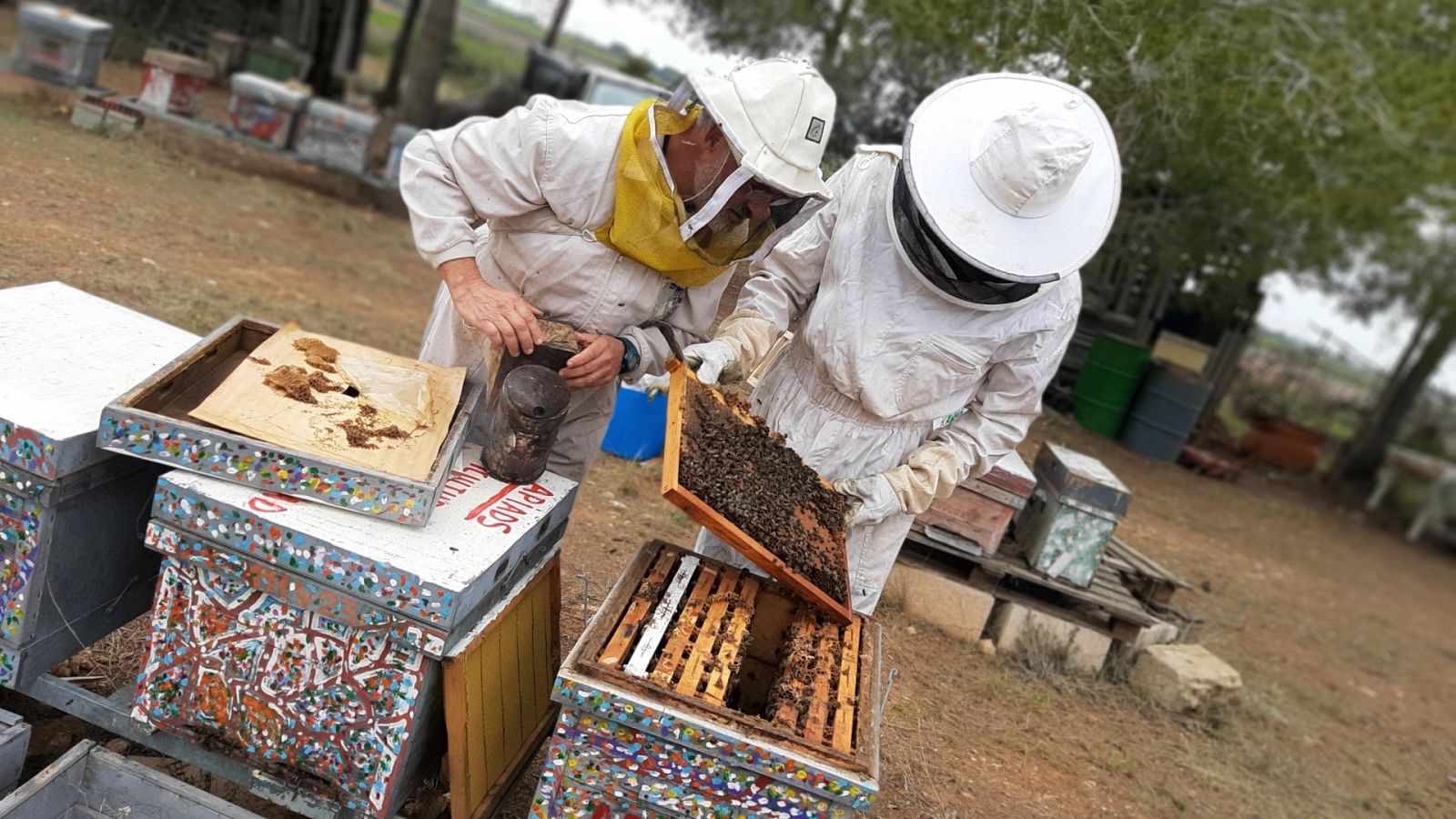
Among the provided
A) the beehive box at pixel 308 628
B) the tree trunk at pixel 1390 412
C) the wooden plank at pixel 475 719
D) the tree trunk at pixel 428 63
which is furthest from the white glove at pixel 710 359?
the tree trunk at pixel 1390 412

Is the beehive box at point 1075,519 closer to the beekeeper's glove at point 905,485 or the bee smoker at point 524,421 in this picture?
the beekeeper's glove at point 905,485

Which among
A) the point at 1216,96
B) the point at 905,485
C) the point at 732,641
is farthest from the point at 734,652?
the point at 1216,96

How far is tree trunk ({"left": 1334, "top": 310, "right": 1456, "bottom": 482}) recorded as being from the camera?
14430mm

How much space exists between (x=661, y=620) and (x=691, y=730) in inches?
16.0

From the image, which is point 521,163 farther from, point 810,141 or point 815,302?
point 815,302

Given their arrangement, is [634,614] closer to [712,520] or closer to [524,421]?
[712,520]

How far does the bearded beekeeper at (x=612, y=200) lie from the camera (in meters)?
2.36

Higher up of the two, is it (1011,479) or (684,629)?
(1011,479)

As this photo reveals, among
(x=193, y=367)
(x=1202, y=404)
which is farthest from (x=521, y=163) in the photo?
(x=1202, y=404)

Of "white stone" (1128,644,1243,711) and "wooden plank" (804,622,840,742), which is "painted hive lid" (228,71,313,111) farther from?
"wooden plank" (804,622,840,742)

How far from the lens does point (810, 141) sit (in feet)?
7.84

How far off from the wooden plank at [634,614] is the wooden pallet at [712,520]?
224 mm

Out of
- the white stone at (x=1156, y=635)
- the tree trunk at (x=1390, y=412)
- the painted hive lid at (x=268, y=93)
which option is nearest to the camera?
the white stone at (x=1156, y=635)

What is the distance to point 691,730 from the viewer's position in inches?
75.9
